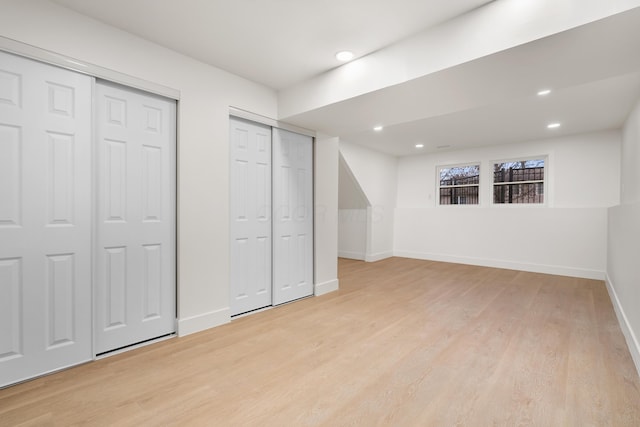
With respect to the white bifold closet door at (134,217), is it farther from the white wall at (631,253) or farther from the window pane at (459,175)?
the window pane at (459,175)

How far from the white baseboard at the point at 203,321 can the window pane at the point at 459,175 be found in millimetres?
5613

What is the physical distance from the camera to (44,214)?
6.58 ft

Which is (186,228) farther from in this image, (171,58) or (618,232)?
(618,232)

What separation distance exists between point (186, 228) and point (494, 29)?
9.15 feet

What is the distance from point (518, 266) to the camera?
5.68 m

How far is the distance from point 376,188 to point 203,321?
15.9 feet

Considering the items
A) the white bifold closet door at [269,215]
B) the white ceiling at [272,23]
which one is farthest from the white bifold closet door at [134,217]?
the white bifold closet door at [269,215]

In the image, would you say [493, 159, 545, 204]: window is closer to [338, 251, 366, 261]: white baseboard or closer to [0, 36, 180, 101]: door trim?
[338, 251, 366, 261]: white baseboard

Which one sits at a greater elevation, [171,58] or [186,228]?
[171,58]

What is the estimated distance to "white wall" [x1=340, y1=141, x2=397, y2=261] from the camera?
6.15 meters

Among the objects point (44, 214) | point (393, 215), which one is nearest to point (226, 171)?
point (44, 214)

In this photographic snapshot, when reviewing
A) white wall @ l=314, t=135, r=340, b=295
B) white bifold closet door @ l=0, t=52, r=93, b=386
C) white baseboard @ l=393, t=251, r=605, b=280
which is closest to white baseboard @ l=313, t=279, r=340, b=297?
Result: white wall @ l=314, t=135, r=340, b=295

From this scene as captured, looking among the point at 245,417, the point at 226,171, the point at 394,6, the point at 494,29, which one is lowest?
the point at 245,417

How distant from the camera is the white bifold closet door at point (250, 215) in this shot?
10.2 feet
